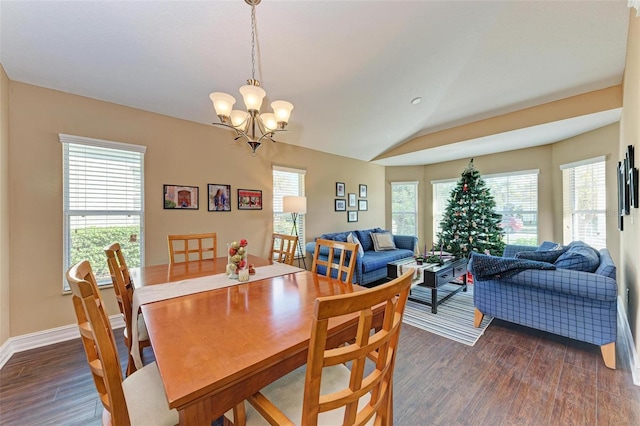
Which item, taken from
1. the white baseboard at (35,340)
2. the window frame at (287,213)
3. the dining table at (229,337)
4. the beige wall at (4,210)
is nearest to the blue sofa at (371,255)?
the window frame at (287,213)

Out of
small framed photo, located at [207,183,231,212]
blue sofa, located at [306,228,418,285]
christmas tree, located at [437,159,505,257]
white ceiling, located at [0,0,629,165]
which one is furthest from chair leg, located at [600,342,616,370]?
small framed photo, located at [207,183,231,212]

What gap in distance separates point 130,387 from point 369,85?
3.56 meters

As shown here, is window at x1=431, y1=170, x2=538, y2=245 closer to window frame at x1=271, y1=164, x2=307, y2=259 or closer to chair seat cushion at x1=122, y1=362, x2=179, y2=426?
window frame at x1=271, y1=164, x2=307, y2=259

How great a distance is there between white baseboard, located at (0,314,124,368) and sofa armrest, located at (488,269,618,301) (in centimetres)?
457

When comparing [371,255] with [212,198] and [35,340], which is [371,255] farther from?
[35,340]

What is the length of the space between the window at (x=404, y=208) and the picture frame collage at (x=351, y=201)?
1061 mm

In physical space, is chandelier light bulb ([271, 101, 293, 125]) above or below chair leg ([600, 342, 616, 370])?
above

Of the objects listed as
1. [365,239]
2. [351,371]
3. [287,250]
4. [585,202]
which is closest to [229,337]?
[351,371]

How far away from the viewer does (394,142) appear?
16.9 feet

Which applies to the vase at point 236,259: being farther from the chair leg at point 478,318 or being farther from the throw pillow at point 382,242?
the throw pillow at point 382,242

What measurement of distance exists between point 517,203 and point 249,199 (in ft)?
17.7

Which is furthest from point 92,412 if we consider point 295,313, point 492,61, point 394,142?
point 394,142

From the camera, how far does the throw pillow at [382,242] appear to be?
5.09 metres

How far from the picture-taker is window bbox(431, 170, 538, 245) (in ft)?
16.3
